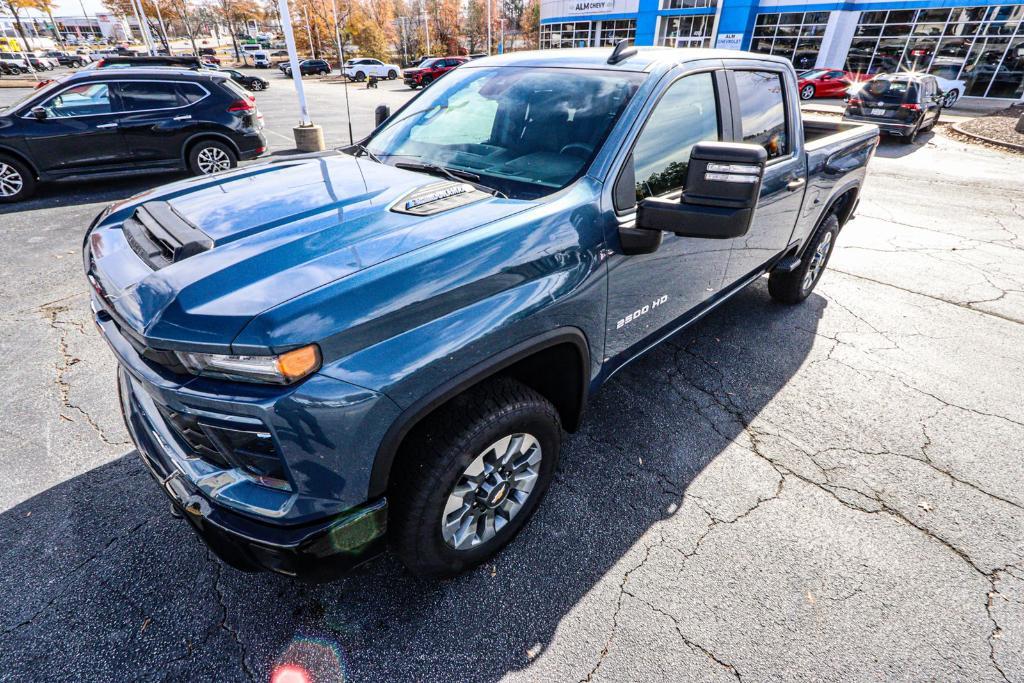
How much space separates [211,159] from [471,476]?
8.63 m

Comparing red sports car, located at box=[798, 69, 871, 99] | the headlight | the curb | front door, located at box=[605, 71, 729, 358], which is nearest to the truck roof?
front door, located at box=[605, 71, 729, 358]

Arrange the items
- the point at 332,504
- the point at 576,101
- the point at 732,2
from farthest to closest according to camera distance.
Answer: the point at 732,2 → the point at 576,101 → the point at 332,504

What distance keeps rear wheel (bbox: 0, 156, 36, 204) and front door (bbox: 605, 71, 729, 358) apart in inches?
353

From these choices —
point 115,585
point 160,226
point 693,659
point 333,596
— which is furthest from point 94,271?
point 693,659

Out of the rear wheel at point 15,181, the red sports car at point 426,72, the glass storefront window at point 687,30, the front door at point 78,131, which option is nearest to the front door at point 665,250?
the front door at point 78,131

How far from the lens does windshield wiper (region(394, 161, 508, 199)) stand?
2375 mm

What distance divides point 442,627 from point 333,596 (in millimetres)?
486

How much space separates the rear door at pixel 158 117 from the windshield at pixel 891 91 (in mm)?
14652

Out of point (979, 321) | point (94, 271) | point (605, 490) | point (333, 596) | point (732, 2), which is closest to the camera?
point (94, 271)

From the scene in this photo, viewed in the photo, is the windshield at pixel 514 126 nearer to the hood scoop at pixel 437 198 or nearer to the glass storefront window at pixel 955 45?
the hood scoop at pixel 437 198

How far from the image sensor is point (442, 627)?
2041 millimetres

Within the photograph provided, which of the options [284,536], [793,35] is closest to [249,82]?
[793,35]

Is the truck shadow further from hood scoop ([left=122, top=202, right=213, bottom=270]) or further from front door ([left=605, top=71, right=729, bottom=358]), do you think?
hood scoop ([left=122, top=202, right=213, bottom=270])

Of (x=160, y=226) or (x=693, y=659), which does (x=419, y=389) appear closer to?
(x=160, y=226)
